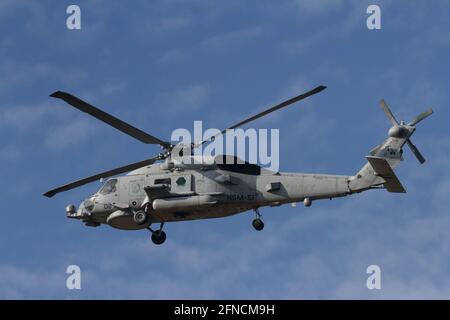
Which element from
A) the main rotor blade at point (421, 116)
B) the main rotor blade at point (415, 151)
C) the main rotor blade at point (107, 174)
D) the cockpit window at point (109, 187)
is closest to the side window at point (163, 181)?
the main rotor blade at point (107, 174)

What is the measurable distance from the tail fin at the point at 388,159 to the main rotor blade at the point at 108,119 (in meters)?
9.87

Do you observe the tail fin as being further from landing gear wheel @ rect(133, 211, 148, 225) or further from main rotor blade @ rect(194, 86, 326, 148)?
landing gear wheel @ rect(133, 211, 148, 225)

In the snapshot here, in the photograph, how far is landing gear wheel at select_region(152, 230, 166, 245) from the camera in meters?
52.5

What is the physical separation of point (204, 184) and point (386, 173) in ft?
28.5

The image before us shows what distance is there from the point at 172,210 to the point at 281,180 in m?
5.48

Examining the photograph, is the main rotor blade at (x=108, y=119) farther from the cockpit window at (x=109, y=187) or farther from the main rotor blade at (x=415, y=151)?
the main rotor blade at (x=415, y=151)

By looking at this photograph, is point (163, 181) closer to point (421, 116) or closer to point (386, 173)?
point (386, 173)

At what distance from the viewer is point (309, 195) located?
48.8m

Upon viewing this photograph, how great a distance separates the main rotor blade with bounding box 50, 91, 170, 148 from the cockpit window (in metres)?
3.34

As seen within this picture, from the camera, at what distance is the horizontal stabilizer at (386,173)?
154ft

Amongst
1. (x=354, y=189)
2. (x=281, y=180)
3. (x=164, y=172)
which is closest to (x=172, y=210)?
(x=164, y=172)

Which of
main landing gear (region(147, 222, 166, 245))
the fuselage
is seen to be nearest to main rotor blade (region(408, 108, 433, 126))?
the fuselage
